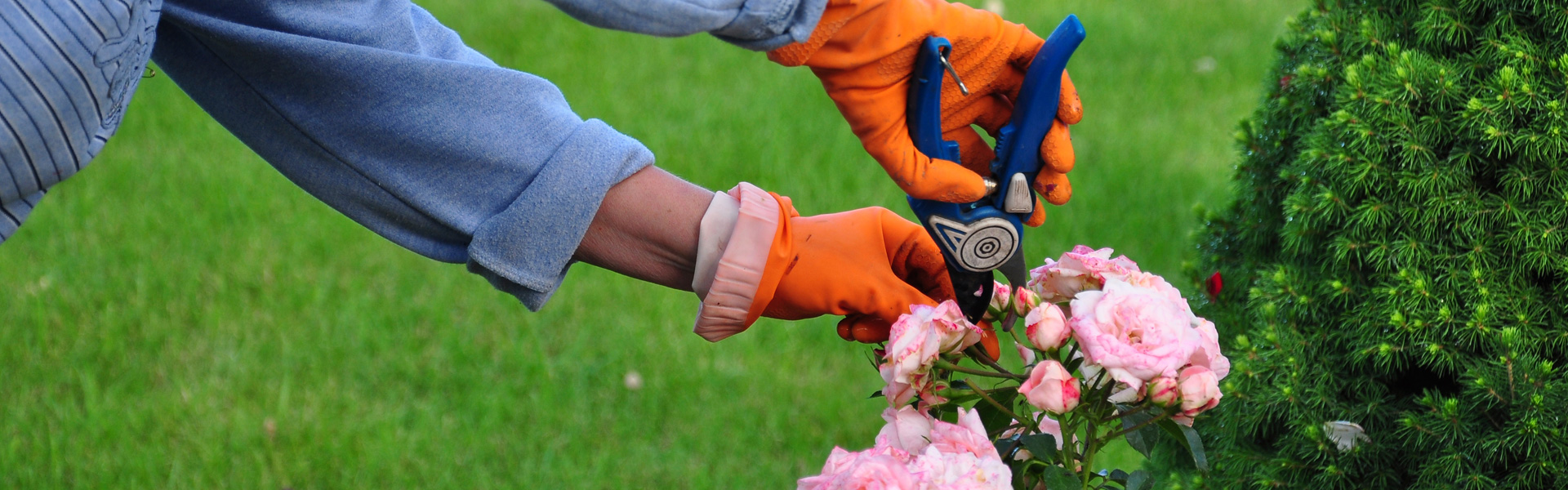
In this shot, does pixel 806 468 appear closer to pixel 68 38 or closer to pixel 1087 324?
pixel 1087 324

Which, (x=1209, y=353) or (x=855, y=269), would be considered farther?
(x=855, y=269)

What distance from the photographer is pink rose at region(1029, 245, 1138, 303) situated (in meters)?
1.27

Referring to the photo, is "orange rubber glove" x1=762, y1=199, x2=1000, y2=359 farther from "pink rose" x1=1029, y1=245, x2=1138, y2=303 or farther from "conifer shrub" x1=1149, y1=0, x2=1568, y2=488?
"conifer shrub" x1=1149, y1=0, x2=1568, y2=488

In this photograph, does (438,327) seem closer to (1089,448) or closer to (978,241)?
(978,241)

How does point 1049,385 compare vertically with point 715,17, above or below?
below

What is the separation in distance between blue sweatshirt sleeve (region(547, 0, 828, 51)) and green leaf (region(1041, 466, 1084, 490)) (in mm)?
546

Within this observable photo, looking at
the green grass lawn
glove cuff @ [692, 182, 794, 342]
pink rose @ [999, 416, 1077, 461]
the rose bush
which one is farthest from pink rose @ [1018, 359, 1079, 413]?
the green grass lawn

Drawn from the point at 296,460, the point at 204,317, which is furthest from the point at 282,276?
the point at 296,460

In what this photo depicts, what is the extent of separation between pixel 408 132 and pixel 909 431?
2.14 feet

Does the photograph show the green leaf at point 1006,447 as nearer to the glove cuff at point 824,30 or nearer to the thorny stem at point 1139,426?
the thorny stem at point 1139,426

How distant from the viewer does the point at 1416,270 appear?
1423 millimetres

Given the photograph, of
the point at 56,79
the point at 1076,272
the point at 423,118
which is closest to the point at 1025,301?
the point at 1076,272

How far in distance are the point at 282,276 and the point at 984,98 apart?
2305 millimetres

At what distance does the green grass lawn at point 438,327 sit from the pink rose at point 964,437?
1336 mm
